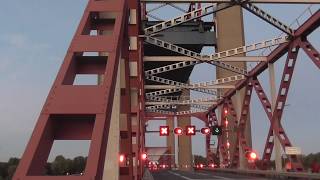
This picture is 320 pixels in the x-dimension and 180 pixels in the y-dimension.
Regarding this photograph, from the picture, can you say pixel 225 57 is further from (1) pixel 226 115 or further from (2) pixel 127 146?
(2) pixel 127 146

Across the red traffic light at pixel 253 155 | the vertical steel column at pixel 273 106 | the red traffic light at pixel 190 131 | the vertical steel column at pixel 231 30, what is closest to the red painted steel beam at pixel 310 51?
the vertical steel column at pixel 273 106

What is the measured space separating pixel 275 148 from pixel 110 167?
25.3 metres

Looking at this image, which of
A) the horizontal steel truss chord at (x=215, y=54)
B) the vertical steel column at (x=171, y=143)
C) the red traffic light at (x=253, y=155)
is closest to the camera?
the horizontal steel truss chord at (x=215, y=54)

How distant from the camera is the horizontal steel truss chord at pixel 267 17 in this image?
92.7 ft

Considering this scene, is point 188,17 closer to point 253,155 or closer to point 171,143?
point 253,155

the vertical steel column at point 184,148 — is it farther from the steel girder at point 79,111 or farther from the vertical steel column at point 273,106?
the steel girder at point 79,111

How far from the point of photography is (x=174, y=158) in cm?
10188

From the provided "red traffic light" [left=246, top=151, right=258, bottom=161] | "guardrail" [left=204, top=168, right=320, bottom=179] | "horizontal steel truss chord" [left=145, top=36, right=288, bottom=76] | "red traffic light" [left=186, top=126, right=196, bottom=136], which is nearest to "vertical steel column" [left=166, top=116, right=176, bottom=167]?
"red traffic light" [left=186, top=126, right=196, bottom=136]

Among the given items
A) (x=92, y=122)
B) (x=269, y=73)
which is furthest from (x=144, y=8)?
(x=92, y=122)

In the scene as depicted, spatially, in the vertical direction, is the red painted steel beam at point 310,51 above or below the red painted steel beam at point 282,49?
below

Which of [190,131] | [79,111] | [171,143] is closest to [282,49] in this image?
[79,111]

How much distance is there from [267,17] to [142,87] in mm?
14680

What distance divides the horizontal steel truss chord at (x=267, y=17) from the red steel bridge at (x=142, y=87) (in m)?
0.07

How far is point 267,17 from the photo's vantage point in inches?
1173
